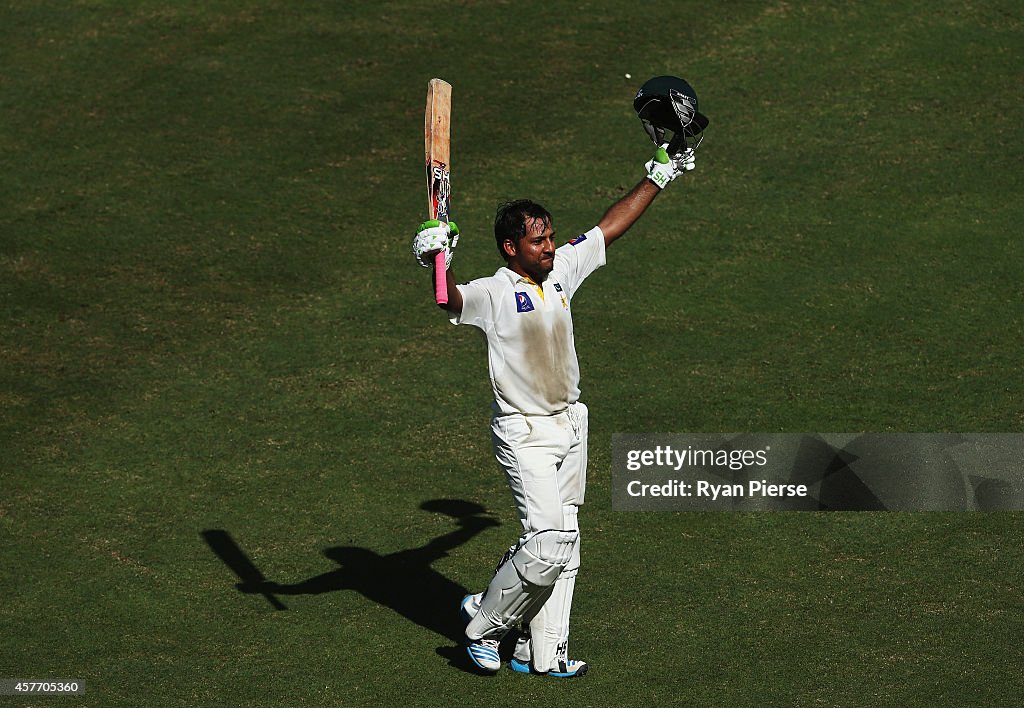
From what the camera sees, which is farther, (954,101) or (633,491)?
(954,101)

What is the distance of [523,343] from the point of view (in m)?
8.94

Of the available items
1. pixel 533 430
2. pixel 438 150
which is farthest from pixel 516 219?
pixel 533 430

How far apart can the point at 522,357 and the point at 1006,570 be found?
12.6ft

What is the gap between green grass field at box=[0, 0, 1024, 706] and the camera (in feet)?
31.6

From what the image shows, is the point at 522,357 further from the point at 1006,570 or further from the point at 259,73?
the point at 259,73

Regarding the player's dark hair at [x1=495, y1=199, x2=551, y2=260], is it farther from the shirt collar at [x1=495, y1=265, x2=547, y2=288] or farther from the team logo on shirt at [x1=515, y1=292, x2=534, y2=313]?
the team logo on shirt at [x1=515, y1=292, x2=534, y2=313]

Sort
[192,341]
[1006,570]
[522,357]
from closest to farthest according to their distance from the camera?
[522,357]
[1006,570]
[192,341]

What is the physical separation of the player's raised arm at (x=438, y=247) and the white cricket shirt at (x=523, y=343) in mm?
217

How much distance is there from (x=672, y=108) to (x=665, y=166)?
1.22 ft

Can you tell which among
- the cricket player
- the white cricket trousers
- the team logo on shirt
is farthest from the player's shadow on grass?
the team logo on shirt

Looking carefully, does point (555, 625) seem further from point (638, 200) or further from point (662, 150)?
point (662, 150)

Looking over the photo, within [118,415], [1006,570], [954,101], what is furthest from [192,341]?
[954,101]

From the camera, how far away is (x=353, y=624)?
32.4 ft

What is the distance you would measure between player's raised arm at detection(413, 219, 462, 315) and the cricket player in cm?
2
